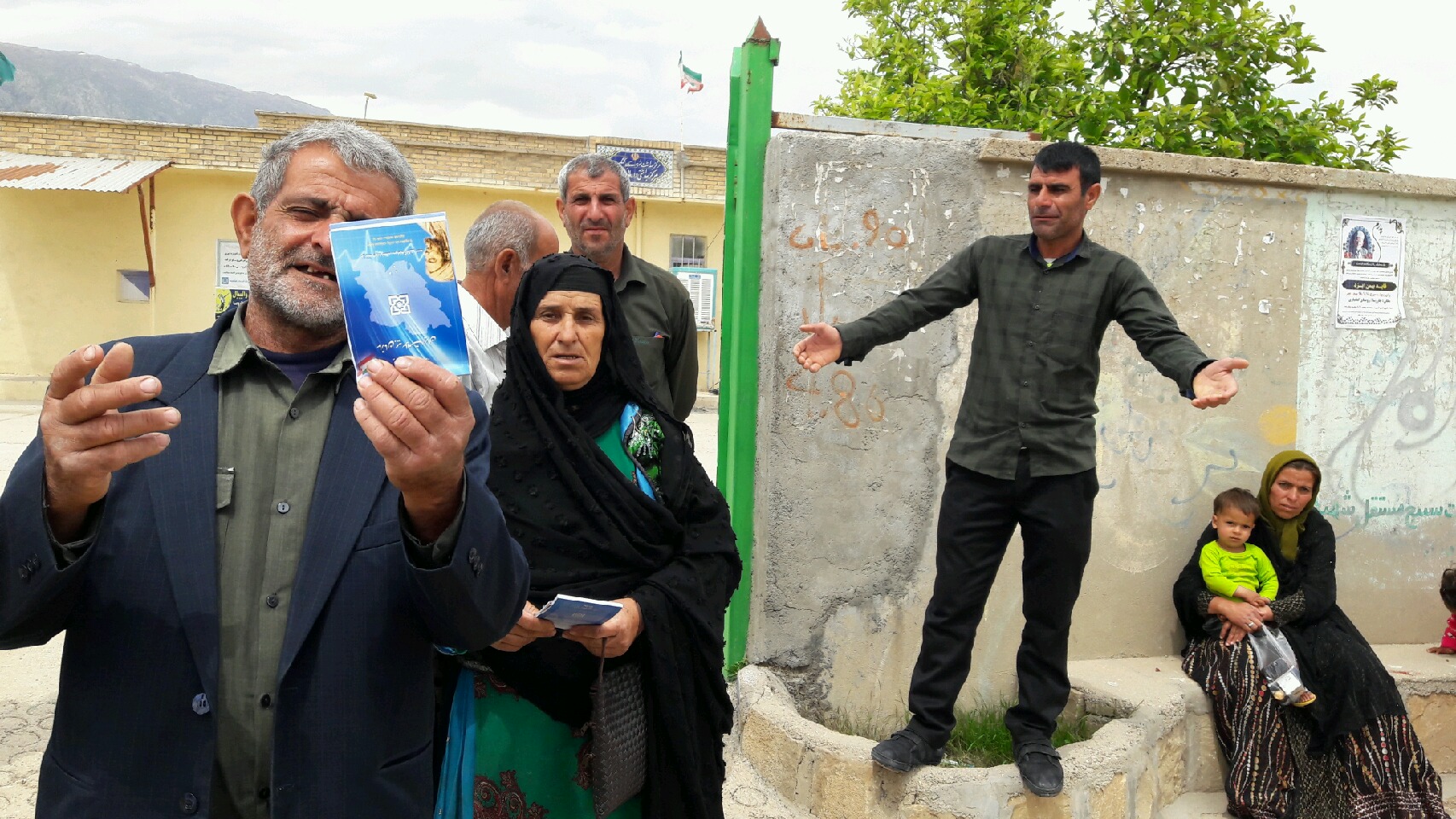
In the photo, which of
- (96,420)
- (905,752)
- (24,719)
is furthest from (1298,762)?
(24,719)

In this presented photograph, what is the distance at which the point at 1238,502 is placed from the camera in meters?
4.23

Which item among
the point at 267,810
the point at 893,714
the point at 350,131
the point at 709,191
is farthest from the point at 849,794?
the point at 709,191

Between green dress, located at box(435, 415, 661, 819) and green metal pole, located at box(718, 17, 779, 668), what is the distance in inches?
68.5

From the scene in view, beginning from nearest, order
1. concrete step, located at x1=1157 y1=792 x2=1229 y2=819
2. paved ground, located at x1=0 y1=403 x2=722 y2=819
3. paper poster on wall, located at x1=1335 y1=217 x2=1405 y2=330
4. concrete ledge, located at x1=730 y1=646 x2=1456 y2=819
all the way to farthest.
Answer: concrete ledge, located at x1=730 y1=646 x2=1456 y2=819
paved ground, located at x1=0 y1=403 x2=722 y2=819
concrete step, located at x1=1157 y1=792 x2=1229 y2=819
paper poster on wall, located at x1=1335 y1=217 x2=1405 y2=330

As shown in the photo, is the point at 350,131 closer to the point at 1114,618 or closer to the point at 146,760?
the point at 146,760

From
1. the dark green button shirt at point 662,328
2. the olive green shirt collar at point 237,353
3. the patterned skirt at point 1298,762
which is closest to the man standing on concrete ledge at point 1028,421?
the dark green button shirt at point 662,328

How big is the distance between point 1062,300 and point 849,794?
177cm

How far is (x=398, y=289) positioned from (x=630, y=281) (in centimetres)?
264

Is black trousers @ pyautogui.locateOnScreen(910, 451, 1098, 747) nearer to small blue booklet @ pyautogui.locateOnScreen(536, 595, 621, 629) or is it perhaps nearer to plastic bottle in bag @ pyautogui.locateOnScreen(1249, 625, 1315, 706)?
plastic bottle in bag @ pyautogui.locateOnScreen(1249, 625, 1315, 706)

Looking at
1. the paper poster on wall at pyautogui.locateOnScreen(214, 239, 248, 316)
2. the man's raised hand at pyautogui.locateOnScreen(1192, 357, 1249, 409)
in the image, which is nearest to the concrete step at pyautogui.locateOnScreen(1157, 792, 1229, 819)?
the man's raised hand at pyautogui.locateOnScreen(1192, 357, 1249, 409)

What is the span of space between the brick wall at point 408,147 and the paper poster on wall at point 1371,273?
47.1ft

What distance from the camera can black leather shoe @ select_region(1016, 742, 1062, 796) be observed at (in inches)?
129

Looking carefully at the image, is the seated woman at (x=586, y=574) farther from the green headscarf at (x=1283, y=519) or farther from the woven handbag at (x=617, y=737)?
the green headscarf at (x=1283, y=519)

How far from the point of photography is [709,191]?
19406 mm
